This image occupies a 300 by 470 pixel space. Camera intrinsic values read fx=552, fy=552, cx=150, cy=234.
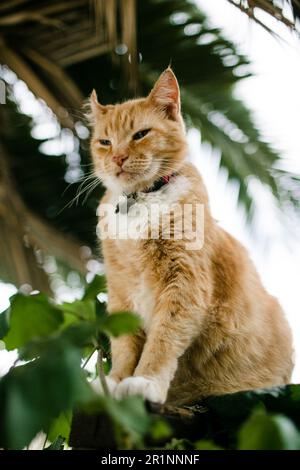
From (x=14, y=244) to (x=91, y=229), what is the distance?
0.56 meters

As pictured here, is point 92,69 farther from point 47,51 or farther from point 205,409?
point 205,409

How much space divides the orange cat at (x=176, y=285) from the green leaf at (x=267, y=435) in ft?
2.52

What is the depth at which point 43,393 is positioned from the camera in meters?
0.60

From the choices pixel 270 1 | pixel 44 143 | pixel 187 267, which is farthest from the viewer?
pixel 44 143

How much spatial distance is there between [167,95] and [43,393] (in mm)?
1591

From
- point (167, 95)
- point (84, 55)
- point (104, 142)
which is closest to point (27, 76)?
point (84, 55)

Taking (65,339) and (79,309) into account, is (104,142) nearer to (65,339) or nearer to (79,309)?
(79,309)

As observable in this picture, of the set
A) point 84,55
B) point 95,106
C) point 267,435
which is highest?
point 84,55

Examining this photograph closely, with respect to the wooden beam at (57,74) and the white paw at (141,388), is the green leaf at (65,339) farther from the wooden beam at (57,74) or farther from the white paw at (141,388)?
the wooden beam at (57,74)

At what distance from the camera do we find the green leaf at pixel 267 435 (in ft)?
2.10

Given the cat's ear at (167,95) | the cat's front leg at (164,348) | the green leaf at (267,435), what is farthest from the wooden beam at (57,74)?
the green leaf at (267,435)

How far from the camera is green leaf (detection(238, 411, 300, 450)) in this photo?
639 millimetres

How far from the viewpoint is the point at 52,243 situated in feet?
12.8
